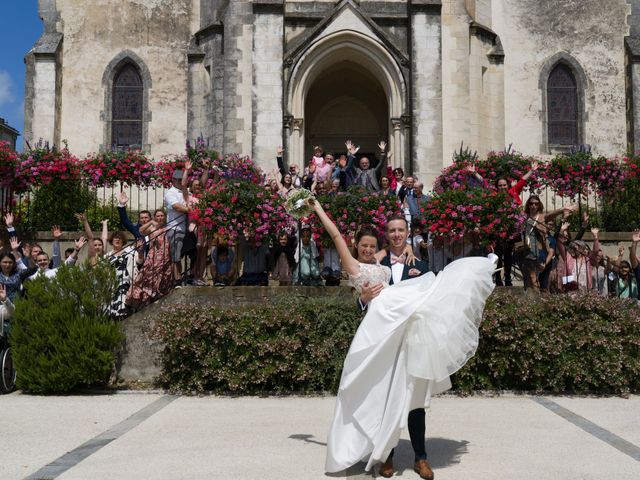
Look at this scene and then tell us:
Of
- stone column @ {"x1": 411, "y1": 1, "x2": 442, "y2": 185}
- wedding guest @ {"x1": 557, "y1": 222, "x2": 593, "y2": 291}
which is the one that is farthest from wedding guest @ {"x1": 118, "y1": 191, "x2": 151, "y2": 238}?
stone column @ {"x1": 411, "y1": 1, "x2": 442, "y2": 185}

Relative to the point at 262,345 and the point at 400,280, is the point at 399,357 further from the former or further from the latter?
the point at 262,345

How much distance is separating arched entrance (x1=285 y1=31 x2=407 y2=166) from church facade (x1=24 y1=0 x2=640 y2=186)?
0.14ft

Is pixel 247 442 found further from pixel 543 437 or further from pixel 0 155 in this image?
pixel 0 155

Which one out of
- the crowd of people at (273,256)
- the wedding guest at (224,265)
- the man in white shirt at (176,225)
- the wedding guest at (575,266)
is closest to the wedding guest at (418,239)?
the crowd of people at (273,256)

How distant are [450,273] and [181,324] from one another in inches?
180

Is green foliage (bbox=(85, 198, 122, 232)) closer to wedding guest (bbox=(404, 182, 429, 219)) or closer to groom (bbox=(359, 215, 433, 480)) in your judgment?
wedding guest (bbox=(404, 182, 429, 219))

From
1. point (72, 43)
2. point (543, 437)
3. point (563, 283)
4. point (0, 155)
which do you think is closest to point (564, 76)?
point (563, 283)

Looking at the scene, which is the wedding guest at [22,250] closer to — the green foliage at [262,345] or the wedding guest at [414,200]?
the green foliage at [262,345]

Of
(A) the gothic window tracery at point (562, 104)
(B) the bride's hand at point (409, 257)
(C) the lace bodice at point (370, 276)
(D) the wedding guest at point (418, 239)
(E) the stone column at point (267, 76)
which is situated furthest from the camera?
(A) the gothic window tracery at point (562, 104)

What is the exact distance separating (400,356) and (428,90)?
13248 mm

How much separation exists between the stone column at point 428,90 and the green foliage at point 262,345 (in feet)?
30.4

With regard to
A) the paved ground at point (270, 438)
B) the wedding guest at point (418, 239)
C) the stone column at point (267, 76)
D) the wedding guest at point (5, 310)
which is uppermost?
the stone column at point (267, 76)

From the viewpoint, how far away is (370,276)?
5.44m

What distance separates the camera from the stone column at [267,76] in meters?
17.1
